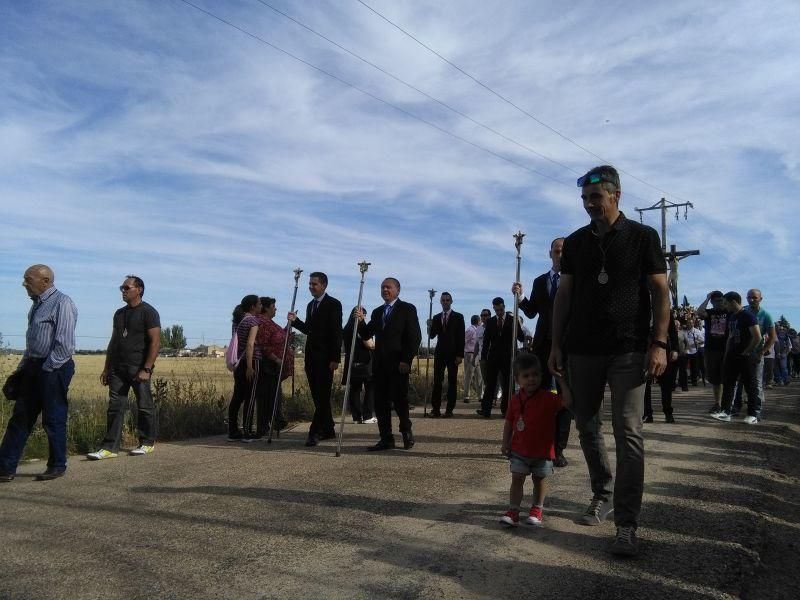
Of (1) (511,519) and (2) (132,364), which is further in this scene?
(2) (132,364)

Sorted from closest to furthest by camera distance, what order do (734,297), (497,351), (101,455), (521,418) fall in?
(521,418)
(101,455)
(734,297)
(497,351)

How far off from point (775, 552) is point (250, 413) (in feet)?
21.7

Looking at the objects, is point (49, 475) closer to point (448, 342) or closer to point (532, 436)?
point (532, 436)

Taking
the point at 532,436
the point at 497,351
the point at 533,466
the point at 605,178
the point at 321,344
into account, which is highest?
the point at 605,178

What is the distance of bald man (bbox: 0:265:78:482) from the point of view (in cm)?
627

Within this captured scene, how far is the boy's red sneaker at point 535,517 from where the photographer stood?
4398 millimetres

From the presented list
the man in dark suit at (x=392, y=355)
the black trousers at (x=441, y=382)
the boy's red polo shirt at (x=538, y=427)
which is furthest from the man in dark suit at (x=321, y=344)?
the boy's red polo shirt at (x=538, y=427)

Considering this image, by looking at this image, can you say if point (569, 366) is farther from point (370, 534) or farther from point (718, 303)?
point (718, 303)

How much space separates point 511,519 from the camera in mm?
4332

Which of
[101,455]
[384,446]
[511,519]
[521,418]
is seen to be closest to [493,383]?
[384,446]

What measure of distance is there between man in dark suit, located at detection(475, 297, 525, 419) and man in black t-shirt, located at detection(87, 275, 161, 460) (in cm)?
559

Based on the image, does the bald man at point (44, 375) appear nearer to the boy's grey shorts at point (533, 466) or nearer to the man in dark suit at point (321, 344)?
the man in dark suit at point (321, 344)

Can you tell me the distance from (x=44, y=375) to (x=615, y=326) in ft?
17.3

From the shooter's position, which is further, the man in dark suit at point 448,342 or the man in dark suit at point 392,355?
the man in dark suit at point 448,342
